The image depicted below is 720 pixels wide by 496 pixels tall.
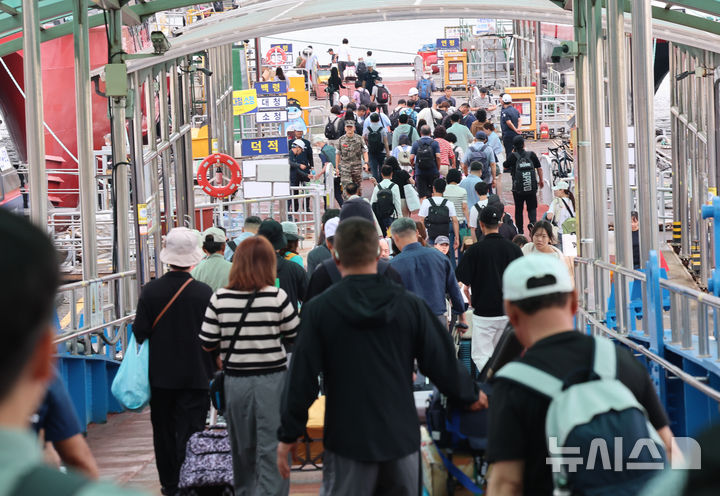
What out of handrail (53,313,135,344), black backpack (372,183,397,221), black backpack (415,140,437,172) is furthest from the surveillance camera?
black backpack (415,140,437,172)

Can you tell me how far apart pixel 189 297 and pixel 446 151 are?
14721 millimetres

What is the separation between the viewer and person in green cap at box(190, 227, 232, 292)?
29.9 feet

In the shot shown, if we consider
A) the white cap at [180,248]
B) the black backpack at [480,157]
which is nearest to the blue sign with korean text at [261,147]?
the black backpack at [480,157]

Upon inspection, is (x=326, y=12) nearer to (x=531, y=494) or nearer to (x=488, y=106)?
(x=531, y=494)

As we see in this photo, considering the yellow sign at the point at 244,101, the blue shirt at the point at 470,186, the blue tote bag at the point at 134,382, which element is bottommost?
the blue tote bag at the point at 134,382

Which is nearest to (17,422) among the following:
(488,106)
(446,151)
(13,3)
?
(13,3)

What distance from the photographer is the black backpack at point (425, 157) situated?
1981cm

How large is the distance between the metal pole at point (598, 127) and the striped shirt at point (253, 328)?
6706mm

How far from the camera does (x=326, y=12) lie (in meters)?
15.4

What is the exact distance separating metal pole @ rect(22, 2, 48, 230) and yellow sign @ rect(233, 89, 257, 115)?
13142 millimetres

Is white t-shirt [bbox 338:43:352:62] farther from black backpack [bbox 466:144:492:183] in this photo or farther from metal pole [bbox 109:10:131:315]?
metal pole [bbox 109:10:131:315]

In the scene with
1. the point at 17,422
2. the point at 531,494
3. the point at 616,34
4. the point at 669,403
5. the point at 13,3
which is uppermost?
the point at 13,3

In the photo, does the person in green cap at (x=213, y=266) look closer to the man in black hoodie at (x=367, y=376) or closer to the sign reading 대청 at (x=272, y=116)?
the man in black hoodie at (x=367, y=376)

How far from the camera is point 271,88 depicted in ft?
82.8
